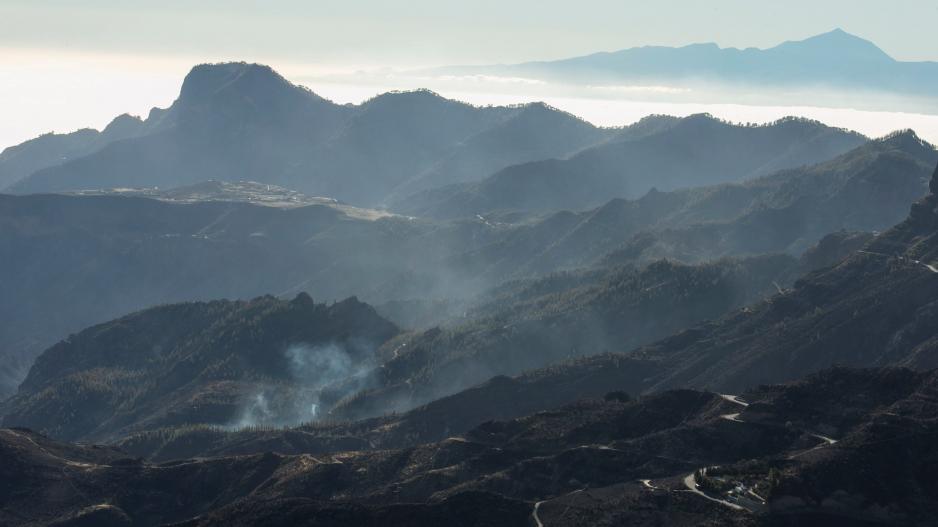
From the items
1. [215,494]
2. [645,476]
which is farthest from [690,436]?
[215,494]

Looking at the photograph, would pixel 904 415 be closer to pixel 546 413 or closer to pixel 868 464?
pixel 868 464

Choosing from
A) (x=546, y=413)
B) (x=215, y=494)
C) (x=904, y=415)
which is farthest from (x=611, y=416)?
(x=215, y=494)

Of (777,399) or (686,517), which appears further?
(777,399)

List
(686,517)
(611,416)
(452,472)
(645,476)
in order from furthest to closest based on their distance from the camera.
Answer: (611,416)
(452,472)
(645,476)
(686,517)

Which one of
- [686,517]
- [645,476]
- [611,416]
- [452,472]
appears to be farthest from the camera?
[611,416]

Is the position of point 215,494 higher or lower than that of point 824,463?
lower

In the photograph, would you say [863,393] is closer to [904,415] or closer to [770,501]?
[904,415]
